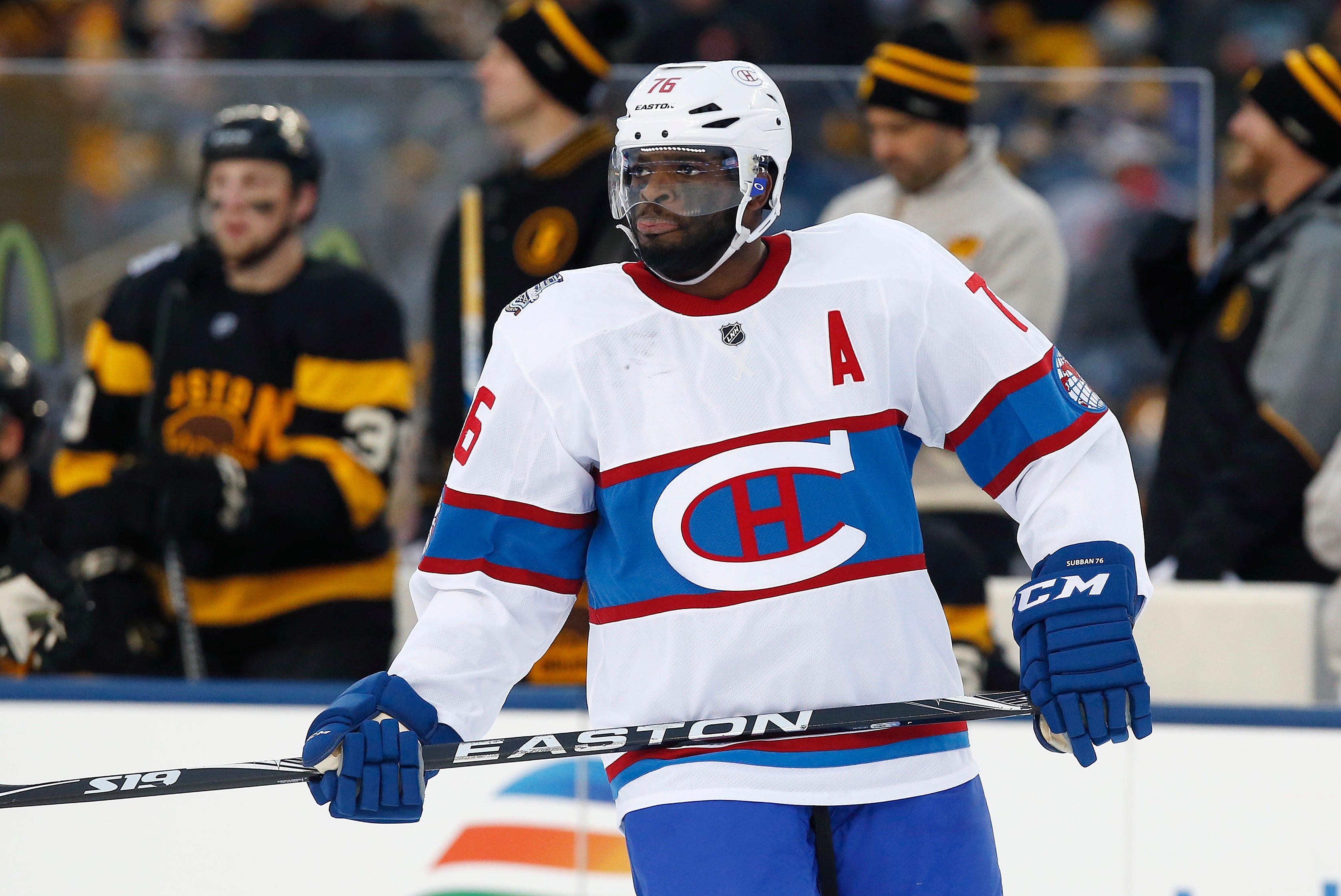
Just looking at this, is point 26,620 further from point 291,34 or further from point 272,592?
point 291,34

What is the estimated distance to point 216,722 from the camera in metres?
3.07

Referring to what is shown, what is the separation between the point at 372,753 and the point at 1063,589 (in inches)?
30.7

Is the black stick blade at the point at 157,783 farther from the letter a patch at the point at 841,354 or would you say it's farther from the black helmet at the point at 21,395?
the black helmet at the point at 21,395

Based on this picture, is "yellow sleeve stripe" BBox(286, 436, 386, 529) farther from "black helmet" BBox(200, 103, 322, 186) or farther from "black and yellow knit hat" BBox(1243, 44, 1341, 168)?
"black and yellow knit hat" BBox(1243, 44, 1341, 168)

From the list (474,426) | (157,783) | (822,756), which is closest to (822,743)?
(822,756)

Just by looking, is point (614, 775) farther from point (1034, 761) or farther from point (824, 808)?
point (1034, 761)

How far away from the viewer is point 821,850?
6.66 feet

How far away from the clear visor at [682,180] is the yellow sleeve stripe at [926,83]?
2043mm

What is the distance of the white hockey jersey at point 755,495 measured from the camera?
6.72 feet

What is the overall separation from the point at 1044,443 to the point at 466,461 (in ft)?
2.24

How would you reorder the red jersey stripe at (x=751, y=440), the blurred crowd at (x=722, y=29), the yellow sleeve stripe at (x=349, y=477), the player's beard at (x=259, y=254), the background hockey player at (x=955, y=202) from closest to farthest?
the red jersey stripe at (x=751, y=440) < the yellow sleeve stripe at (x=349, y=477) < the player's beard at (x=259, y=254) < the background hockey player at (x=955, y=202) < the blurred crowd at (x=722, y=29)

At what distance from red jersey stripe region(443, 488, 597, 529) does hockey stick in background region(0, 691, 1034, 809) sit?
249mm

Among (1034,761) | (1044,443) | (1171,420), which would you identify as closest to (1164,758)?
(1034,761)

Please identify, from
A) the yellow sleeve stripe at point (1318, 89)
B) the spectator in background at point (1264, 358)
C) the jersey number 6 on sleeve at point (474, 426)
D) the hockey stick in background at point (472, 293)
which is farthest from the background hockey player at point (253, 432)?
the yellow sleeve stripe at point (1318, 89)
